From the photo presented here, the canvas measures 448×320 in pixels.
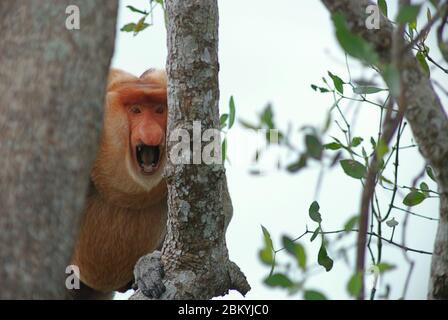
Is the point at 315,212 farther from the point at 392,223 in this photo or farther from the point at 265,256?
the point at 265,256

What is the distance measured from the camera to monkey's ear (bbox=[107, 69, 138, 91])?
409cm

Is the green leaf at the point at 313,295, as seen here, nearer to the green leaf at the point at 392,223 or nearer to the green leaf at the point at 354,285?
the green leaf at the point at 354,285

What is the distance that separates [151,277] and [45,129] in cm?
148

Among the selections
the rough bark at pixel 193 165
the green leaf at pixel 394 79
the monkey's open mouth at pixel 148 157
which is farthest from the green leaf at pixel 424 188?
the monkey's open mouth at pixel 148 157

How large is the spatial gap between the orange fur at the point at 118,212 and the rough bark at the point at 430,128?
2134 mm

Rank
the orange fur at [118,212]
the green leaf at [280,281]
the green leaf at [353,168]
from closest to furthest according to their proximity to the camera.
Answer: the green leaf at [280,281] < the green leaf at [353,168] < the orange fur at [118,212]

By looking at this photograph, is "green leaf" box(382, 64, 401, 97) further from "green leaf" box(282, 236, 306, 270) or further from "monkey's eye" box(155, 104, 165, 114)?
"monkey's eye" box(155, 104, 165, 114)

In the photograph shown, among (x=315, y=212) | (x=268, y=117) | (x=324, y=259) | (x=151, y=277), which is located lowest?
(x=151, y=277)

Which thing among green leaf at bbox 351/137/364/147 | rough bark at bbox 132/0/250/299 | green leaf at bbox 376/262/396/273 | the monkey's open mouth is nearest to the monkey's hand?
rough bark at bbox 132/0/250/299

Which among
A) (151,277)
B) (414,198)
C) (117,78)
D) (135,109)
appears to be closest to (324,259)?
(414,198)

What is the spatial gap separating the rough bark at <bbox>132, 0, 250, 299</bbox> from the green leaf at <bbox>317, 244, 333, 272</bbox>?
0.60 m

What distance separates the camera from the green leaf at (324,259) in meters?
2.51

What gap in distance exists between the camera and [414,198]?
2.74 metres
